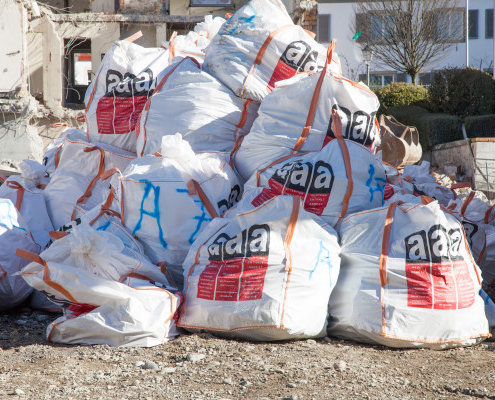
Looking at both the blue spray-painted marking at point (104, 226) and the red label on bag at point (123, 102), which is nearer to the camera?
the blue spray-painted marking at point (104, 226)

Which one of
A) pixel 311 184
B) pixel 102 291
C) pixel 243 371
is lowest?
pixel 243 371

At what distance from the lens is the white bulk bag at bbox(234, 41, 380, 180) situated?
3.04 metres

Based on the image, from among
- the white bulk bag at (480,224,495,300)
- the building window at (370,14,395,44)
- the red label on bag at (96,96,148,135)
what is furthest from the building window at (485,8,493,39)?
the red label on bag at (96,96,148,135)

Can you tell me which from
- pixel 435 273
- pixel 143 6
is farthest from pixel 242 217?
pixel 143 6

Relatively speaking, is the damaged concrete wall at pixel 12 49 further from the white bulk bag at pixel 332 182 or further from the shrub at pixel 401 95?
the white bulk bag at pixel 332 182

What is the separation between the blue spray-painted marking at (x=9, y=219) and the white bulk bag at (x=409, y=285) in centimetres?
173

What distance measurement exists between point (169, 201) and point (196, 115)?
2.10ft

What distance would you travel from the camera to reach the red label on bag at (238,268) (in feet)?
8.04

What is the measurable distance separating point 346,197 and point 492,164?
465 cm

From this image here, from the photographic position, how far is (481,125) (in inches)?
338

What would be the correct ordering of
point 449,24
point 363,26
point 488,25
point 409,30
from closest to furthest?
1. point 409,30
2. point 449,24
3. point 363,26
4. point 488,25

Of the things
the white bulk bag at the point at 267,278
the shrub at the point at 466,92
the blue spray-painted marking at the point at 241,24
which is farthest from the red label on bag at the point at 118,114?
the shrub at the point at 466,92

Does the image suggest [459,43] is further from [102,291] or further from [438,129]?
[102,291]

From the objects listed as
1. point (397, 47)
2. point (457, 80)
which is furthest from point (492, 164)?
point (397, 47)
